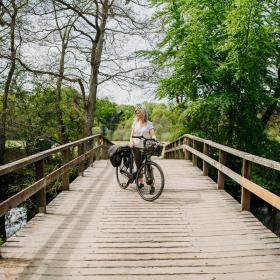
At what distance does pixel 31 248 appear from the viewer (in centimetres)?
464

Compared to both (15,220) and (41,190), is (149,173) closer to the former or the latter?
(41,190)

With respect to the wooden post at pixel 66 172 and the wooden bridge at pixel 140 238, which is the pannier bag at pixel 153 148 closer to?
the wooden bridge at pixel 140 238

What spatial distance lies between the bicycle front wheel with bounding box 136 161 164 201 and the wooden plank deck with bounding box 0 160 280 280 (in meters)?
0.17

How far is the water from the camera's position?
58.9 ft

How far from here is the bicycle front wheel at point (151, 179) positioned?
23.4ft

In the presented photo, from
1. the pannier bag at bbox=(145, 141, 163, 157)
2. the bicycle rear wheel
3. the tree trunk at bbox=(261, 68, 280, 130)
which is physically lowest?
the bicycle rear wheel

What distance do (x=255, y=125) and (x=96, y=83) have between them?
869cm

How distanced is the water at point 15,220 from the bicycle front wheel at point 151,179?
11.8 meters

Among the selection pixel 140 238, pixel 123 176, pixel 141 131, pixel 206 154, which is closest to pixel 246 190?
pixel 140 238

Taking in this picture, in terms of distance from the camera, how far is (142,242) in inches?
193

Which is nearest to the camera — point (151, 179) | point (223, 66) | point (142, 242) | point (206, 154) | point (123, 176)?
point (142, 242)

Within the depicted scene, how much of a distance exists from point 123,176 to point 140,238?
3.66 metres

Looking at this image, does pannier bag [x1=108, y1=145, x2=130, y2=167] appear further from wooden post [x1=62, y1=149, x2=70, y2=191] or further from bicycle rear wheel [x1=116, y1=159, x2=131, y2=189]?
wooden post [x1=62, y1=149, x2=70, y2=191]

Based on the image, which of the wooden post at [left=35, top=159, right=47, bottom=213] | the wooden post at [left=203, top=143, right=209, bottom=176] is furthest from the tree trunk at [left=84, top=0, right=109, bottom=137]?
the wooden post at [left=35, top=159, right=47, bottom=213]
